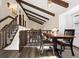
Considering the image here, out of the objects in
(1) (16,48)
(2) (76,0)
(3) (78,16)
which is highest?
(2) (76,0)

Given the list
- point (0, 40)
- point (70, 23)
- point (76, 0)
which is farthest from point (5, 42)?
point (70, 23)

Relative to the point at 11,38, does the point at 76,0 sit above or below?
above

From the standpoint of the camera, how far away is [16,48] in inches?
272

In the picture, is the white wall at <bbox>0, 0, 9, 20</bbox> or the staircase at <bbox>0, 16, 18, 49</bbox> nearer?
the staircase at <bbox>0, 16, 18, 49</bbox>

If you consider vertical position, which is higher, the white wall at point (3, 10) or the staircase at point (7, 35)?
the white wall at point (3, 10)

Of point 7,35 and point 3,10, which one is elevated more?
point 3,10

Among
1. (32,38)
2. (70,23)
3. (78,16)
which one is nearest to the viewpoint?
(78,16)

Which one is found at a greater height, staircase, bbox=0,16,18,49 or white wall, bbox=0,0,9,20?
white wall, bbox=0,0,9,20

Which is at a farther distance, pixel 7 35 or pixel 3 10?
pixel 3 10

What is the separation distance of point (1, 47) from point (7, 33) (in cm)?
81

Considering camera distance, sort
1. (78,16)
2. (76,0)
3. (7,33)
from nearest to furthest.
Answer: (76,0) < (7,33) < (78,16)

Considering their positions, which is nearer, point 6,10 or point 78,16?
point 78,16

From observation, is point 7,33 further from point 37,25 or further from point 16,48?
point 37,25

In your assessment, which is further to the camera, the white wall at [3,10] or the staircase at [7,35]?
the white wall at [3,10]
